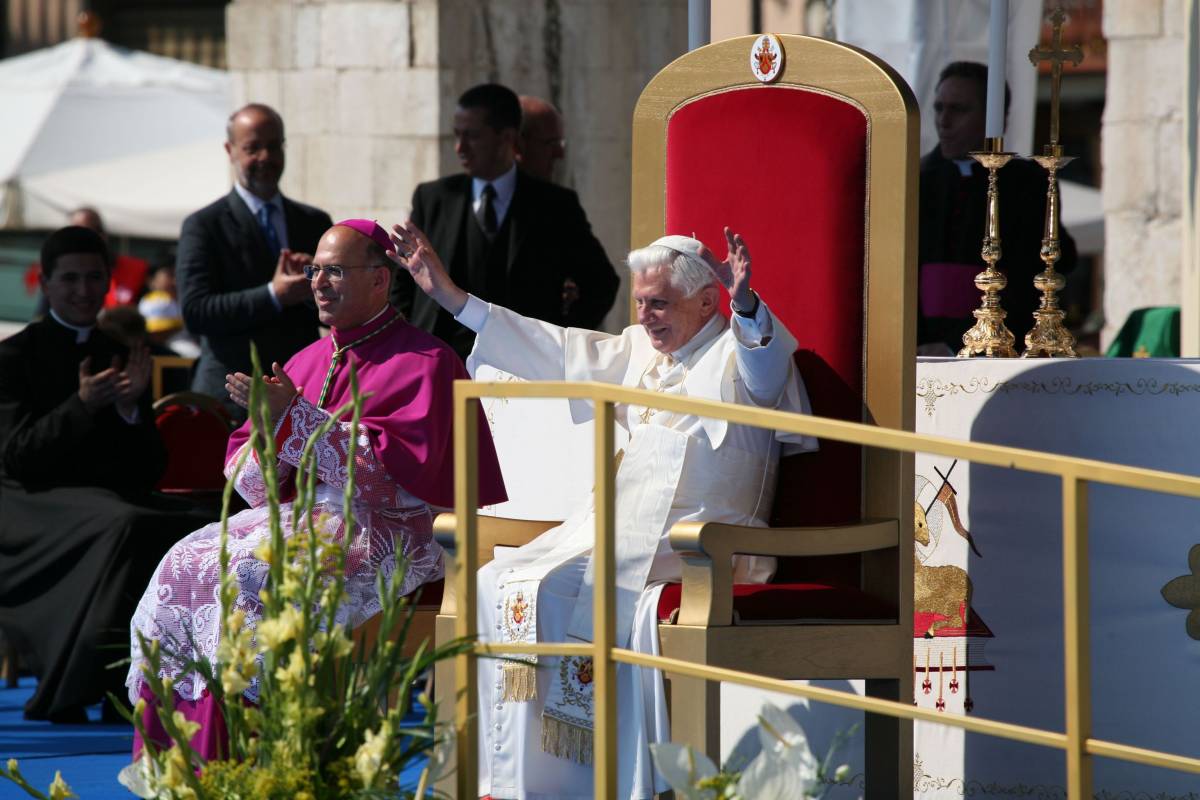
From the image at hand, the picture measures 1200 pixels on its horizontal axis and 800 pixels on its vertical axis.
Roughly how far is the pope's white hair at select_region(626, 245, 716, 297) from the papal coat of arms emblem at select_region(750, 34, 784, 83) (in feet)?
1.42

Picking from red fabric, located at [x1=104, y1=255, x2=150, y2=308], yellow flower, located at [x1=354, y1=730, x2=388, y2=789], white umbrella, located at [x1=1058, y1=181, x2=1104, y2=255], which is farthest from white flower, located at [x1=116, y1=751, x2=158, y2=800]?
white umbrella, located at [x1=1058, y1=181, x2=1104, y2=255]

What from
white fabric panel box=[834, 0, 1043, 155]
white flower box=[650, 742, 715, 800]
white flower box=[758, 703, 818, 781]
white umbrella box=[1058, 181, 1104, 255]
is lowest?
white flower box=[650, 742, 715, 800]

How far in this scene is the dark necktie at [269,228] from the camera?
6.70m

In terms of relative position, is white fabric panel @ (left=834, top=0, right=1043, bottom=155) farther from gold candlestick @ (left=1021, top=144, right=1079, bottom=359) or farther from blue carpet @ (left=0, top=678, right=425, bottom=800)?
blue carpet @ (left=0, top=678, right=425, bottom=800)

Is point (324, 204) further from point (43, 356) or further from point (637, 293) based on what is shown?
point (637, 293)

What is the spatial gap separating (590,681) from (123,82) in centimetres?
1092

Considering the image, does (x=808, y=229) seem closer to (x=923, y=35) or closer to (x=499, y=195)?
(x=499, y=195)

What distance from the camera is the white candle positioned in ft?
15.1

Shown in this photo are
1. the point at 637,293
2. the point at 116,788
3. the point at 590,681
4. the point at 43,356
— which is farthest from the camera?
the point at 43,356

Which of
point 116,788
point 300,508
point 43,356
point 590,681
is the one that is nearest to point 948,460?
point 590,681

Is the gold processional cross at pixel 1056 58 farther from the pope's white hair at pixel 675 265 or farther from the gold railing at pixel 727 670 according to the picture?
the gold railing at pixel 727 670

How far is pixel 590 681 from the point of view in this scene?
4234 millimetres

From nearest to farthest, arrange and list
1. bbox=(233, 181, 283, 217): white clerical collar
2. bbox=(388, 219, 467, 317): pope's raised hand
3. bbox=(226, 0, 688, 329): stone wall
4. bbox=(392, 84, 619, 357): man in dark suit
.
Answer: bbox=(388, 219, 467, 317): pope's raised hand → bbox=(392, 84, 619, 357): man in dark suit → bbox=(233, 181, 283, 217): white clerical collar → bbox=(226, 0, 688, 329): stone wall

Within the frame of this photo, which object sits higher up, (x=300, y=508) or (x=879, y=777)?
(x=300, y=508)
